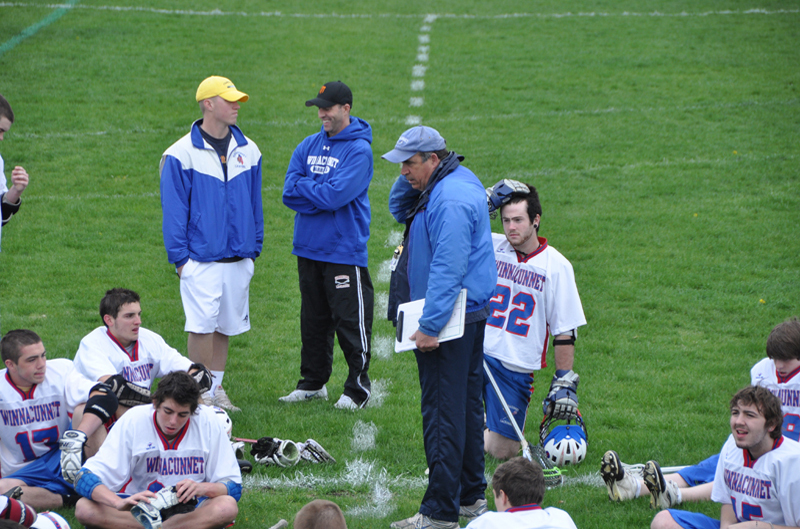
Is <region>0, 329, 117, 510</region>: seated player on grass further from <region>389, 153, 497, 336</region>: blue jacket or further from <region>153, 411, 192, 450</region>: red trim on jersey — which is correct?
<region>389, 153, 497, 336</region>: blue jacket

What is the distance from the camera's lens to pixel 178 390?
16.0 ft

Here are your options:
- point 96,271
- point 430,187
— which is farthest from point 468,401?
point 96,271

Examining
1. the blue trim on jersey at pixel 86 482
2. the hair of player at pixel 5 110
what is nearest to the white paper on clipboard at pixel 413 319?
the blue trim on jersey at pixel 86 482

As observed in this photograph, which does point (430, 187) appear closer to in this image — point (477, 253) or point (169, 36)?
point (477, 253)

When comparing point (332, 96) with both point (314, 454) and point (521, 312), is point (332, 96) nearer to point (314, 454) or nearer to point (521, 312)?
point (521, 312)

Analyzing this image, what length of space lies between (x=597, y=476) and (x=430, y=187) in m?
2.60

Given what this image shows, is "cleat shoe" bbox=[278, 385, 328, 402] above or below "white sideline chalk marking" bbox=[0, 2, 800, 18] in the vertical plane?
below

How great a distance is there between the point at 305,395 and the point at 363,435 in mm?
903

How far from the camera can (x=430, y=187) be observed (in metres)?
5.12

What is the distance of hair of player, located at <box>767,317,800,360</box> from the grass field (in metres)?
1.17

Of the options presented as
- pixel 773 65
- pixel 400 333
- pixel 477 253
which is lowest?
pixel 400 333

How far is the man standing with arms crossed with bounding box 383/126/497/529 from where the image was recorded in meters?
4.89

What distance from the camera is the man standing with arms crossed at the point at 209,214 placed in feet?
22.1

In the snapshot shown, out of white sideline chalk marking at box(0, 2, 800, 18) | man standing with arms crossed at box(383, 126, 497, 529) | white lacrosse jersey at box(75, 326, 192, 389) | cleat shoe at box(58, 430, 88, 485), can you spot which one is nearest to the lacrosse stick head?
man standing with arms crossed at box(383, 126, 497, 529)
